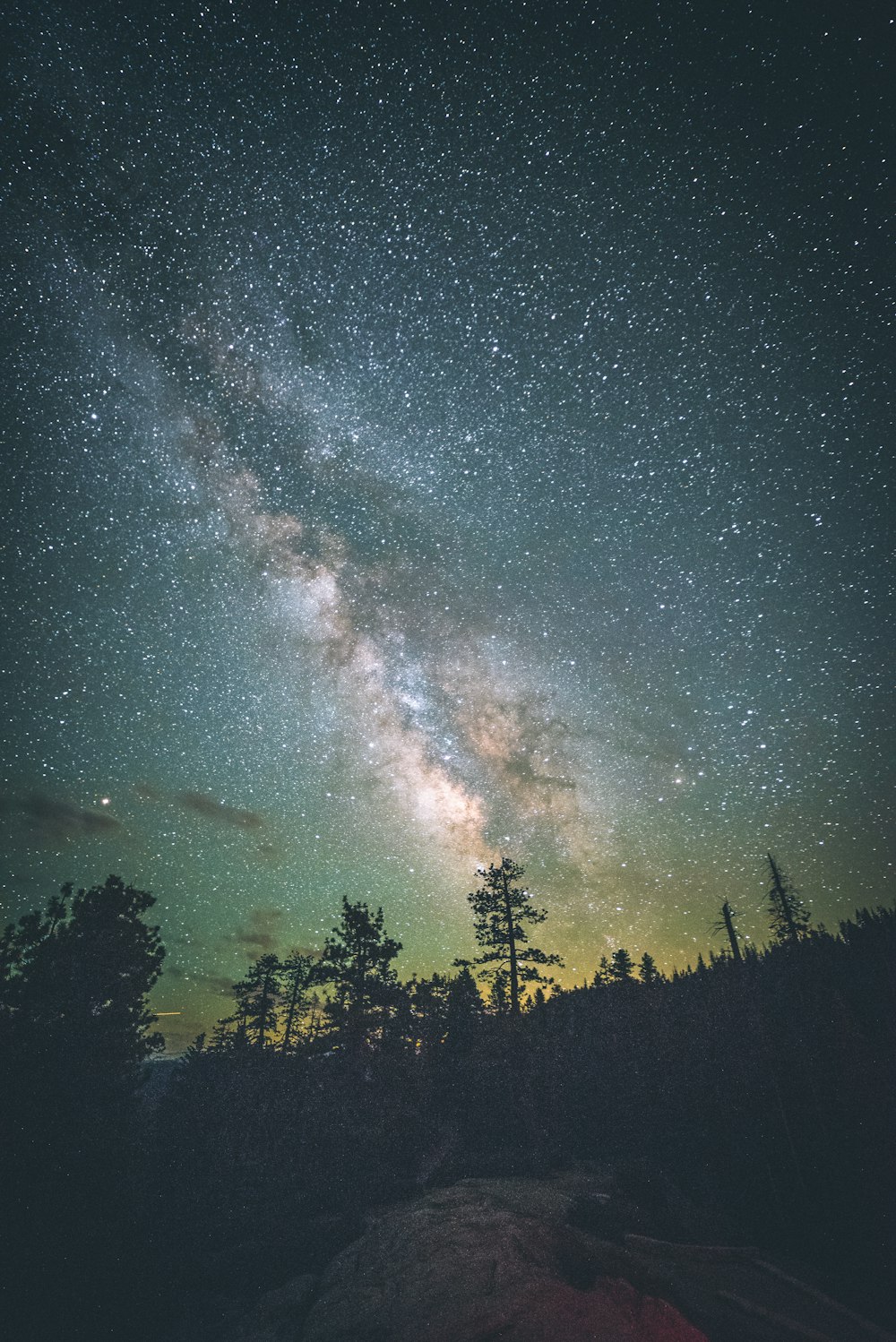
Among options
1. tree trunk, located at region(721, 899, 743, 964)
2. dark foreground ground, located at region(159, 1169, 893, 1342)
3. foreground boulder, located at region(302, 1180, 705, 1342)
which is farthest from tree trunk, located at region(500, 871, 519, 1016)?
tree trunk, located at region(721, 899, 743, 964)

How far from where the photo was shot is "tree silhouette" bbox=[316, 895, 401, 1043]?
97.9ft

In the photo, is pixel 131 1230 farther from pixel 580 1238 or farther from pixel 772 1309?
pixel 772 1309

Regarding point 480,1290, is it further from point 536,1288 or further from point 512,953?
Result: point 512,953

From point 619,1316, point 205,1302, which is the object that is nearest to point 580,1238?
point 619,1316

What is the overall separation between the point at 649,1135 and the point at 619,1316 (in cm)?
2300

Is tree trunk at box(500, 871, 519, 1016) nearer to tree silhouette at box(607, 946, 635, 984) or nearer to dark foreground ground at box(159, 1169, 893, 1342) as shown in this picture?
dark foreground ground at box(159, 1169, 893, 1342)

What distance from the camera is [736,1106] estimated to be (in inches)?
1035

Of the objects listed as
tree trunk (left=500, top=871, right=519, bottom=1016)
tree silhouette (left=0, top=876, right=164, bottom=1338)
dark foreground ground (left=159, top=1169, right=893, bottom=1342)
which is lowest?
dark foreground ground (left=159, top=1169, right=893, bottom=1342)

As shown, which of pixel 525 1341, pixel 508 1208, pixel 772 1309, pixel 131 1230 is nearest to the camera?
pixel 525 1341

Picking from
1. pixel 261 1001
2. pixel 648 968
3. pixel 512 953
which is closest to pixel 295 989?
pixel 261 1001

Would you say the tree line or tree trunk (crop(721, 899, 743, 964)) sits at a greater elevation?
tree trunk (crop(721, 899, 743, 964))

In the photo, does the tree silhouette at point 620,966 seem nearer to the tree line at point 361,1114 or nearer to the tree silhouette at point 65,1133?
the tree line at point 361,1114

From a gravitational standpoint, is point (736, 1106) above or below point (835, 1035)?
below

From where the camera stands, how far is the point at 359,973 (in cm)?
3078
